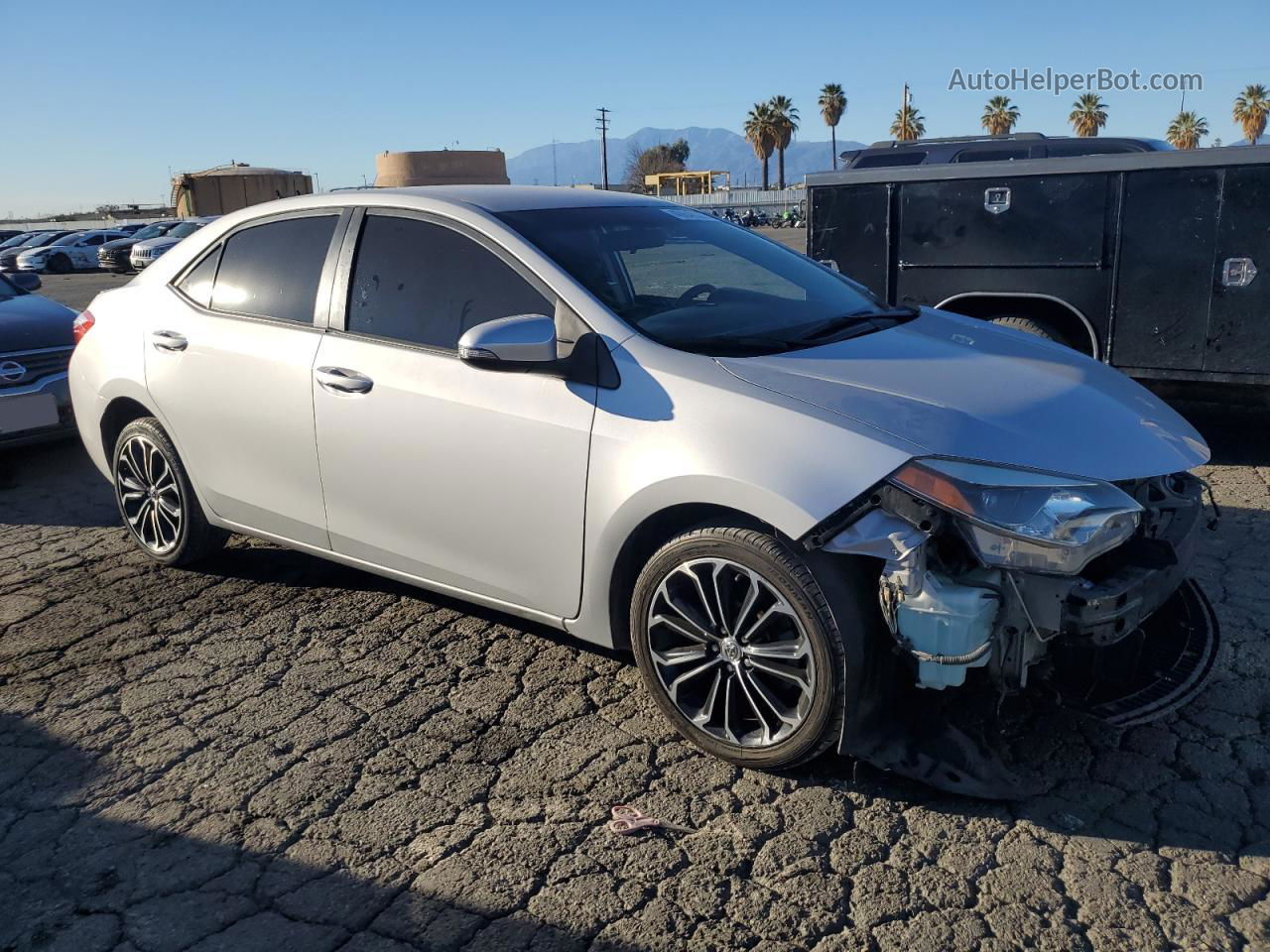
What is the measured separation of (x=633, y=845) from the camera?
2836mm

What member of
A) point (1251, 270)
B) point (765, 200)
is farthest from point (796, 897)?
point (765, 200)

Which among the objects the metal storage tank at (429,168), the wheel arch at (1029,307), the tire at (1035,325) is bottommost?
the tire at (1035,325)

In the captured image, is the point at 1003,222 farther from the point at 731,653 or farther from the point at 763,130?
the point at 763,130

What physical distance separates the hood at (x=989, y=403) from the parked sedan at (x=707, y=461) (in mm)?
14

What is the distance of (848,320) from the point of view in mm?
3768

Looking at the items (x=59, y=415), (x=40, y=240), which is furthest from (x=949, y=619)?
(x=40, y=240)

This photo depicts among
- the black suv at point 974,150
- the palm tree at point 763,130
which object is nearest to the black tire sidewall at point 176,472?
the black suv at point 974,150

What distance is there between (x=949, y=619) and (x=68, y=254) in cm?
3816

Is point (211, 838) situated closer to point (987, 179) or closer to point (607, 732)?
point (607, 732)

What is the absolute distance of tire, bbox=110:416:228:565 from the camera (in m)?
4.68

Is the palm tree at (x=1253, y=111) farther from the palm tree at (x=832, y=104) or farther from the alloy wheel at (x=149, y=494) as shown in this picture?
the alloy wheel at (x=149, y=494)

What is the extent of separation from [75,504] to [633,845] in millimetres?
4922

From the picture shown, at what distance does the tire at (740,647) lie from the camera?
9.47 ft

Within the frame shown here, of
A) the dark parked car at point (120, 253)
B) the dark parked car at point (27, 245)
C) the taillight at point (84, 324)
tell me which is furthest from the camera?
the dark parked car at point (27, 245)
